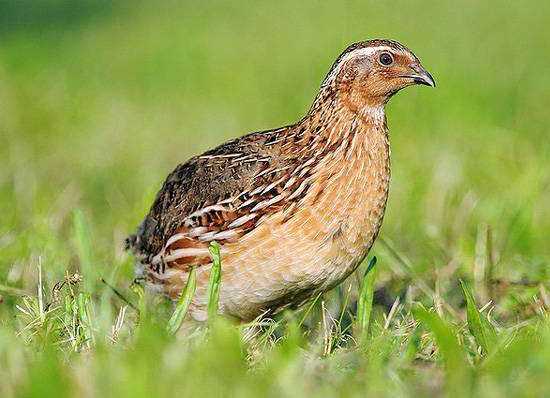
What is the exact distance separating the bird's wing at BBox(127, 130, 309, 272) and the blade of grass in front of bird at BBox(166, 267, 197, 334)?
0.29 m

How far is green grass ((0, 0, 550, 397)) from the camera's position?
405 centimetres

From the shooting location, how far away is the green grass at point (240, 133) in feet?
13.3

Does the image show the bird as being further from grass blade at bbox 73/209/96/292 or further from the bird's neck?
grass blade at bbox 73/209/96/292

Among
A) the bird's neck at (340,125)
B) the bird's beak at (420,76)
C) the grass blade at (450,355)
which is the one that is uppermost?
the bird's beak at (420,76)

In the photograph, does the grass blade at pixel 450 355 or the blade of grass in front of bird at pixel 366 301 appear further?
the blade of grass in front of bird at pixel 366 301

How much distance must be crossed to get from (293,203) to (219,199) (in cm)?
40

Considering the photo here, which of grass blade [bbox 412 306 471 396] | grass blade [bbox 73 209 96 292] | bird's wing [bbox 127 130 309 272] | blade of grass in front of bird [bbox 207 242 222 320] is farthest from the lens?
grass blade [bbox 73 209 96 292]

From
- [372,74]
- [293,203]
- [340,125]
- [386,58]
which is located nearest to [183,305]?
[293,203]

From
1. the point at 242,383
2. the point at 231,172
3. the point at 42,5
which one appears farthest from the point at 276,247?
the point at 42,5

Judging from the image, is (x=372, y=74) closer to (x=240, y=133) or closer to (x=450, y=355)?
(x=450, y=355)

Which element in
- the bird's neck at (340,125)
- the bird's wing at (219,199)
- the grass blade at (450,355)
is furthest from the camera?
the bird's neck at (340,125)

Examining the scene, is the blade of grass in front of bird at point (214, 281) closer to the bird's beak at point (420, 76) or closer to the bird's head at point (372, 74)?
the bird's head at point (372, 74)

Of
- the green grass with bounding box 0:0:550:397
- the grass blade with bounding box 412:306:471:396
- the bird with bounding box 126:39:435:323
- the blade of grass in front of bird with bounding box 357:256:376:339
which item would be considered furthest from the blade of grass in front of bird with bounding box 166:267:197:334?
the grass blade with bounding box 412:306:471:396

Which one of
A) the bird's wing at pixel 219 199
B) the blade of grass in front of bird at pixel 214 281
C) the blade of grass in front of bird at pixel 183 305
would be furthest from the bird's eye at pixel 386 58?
the blade of grass in front of bird at pixel 183 305
